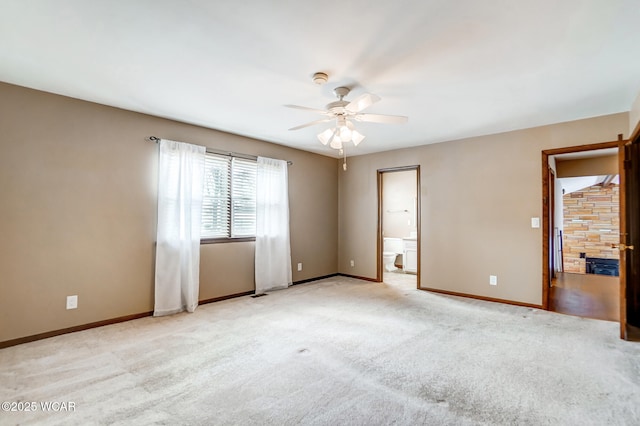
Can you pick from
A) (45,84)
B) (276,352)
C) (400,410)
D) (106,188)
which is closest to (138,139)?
(106,188)

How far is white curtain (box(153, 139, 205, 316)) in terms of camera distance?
12.3 ft

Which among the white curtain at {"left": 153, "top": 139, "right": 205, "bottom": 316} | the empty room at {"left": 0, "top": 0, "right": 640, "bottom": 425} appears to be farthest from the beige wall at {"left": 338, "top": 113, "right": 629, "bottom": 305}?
the white curtain at {"left": 153, "top": 139, "right": 205, "bottom": 316}

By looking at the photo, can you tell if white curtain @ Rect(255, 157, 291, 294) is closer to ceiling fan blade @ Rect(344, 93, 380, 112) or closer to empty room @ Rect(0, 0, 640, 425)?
empty room @ Rect(0, 0, 640, 425)

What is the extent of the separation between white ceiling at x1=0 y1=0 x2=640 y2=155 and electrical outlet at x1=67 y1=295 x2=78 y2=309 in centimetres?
206

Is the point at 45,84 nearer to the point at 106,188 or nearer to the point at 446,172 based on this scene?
the point at 106,188

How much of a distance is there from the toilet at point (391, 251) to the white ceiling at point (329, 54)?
4.10 m

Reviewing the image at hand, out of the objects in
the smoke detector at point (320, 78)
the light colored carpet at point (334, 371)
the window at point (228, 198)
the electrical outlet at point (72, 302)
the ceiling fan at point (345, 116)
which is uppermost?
Result: the smoke detector at point (320, 78)

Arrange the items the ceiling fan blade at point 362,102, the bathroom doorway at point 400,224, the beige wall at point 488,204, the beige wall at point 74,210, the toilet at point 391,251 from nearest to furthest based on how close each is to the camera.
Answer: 1. the ceiling fan blade at point 362,102
2. the beige wall at point 74,210
3. the beige wall at point 488,204
4. the bathroom doorway at point 400,224
5. the toilet at point 391,251

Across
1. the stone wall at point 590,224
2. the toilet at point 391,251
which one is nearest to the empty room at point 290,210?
the toilet at point 391,251

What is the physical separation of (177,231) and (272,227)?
151 cm

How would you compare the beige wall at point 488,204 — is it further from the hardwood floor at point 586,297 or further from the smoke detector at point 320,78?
the smoke detector at point 320,78

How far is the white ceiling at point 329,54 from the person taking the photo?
1.86 m

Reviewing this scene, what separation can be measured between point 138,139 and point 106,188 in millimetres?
677

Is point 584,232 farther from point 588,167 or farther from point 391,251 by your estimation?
point 391,251
